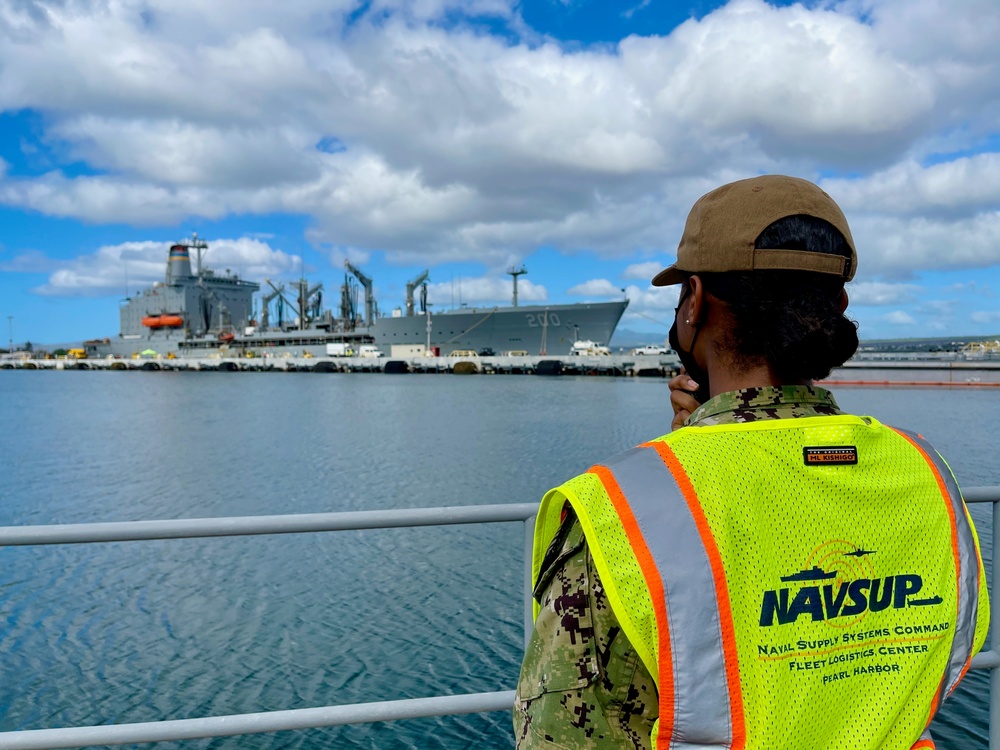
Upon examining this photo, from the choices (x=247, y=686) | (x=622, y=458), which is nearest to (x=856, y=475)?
(x=622, y=458)

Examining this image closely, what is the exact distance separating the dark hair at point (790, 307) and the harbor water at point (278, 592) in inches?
180

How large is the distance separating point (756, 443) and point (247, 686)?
5752mm

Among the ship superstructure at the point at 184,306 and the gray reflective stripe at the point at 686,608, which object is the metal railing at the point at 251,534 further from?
the ship superstructure at the point at 184,306

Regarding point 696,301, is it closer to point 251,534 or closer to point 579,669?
point 579,669

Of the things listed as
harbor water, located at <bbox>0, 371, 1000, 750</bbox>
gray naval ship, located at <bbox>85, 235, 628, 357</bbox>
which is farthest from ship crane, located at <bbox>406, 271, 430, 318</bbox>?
harbor water, located at <bbox>0, 371, 1000, 750</bbox>

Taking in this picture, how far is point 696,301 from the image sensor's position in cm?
93

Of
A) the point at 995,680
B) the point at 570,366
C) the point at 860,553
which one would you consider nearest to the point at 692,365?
the point at 860,553

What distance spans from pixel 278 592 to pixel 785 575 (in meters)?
7.62

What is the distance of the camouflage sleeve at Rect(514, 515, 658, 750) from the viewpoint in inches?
30.5

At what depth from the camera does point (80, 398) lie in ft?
131

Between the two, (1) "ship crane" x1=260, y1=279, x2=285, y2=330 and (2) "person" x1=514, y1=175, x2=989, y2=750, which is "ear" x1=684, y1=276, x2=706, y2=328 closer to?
(2) "person" x1=514, y1=175, x2=989, y2=750

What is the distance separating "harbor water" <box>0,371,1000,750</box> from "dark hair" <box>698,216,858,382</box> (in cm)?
458

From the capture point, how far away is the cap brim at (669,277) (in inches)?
38.7

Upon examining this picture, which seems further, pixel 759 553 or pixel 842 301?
pixel 842 301
